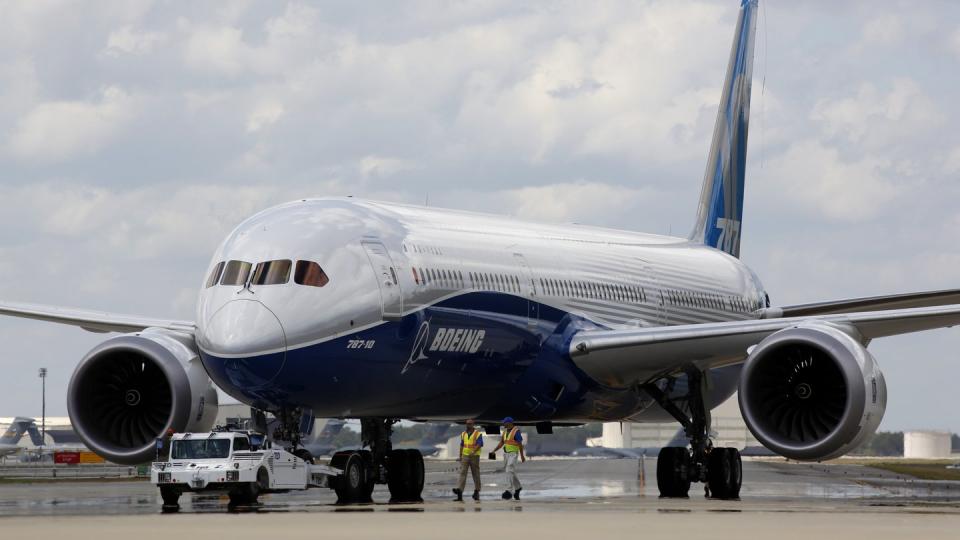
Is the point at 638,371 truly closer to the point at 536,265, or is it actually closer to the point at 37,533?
the point at 536,265

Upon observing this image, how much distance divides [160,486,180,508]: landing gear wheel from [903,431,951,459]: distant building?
112 m

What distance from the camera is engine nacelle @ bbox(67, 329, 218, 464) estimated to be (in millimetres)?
23172

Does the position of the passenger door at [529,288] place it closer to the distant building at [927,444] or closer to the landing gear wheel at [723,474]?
the landing gear wheel at [723,474]

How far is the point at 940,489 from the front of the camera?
3434cm

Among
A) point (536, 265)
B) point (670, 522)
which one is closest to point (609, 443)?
point (536, 265)

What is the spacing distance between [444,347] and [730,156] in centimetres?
1465

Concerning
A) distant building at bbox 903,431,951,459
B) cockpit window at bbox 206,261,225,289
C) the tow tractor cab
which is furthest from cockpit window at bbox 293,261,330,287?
distant building at bbox 903,431,951,459


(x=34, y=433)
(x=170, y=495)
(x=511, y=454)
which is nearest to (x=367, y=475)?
(x=170, y=495)

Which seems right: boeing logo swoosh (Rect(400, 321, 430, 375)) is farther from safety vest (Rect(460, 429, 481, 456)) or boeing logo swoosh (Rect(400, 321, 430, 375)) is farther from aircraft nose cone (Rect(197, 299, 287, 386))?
safety vest (Rect(460, 429, 481, 456))

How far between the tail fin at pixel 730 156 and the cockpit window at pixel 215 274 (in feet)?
50.3

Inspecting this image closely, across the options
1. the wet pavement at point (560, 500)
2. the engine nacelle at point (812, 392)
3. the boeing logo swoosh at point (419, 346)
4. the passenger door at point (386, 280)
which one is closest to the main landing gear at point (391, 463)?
the wet pavement at point (560, 500)

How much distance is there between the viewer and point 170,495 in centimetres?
2259

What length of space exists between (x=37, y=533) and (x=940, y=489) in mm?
23123

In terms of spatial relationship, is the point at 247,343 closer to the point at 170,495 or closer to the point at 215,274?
the point at 215,274
